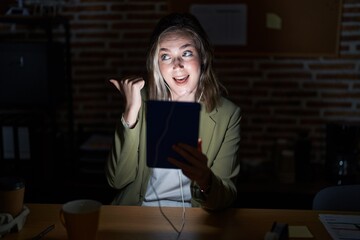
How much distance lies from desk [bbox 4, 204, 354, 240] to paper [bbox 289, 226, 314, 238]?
Result: 18 mm

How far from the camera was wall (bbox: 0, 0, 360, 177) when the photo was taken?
9.34 ft

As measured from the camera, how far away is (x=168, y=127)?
1.15 meters

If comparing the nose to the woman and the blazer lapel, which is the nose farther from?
the blazer lapel

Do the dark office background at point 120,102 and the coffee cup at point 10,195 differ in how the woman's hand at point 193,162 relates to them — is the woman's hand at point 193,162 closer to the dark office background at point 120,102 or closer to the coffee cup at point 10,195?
the coffee cup at point 10,195

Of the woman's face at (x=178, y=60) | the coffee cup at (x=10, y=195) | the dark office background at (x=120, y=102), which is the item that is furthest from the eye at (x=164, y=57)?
the dark office background at (x=120, y=102)

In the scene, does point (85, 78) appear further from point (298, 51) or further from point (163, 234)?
point (163, 234)

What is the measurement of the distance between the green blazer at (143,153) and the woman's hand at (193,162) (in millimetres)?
216

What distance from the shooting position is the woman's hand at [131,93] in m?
1.53

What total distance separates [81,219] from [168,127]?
30 centimetres

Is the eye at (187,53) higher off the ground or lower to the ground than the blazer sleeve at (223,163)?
higher

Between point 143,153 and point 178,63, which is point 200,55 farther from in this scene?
point 143,153

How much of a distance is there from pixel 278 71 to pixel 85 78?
1193 mm

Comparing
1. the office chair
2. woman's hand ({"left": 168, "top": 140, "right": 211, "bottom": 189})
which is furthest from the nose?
the office chair

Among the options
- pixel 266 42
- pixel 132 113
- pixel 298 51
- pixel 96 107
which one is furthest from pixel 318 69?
pixel 132 113
